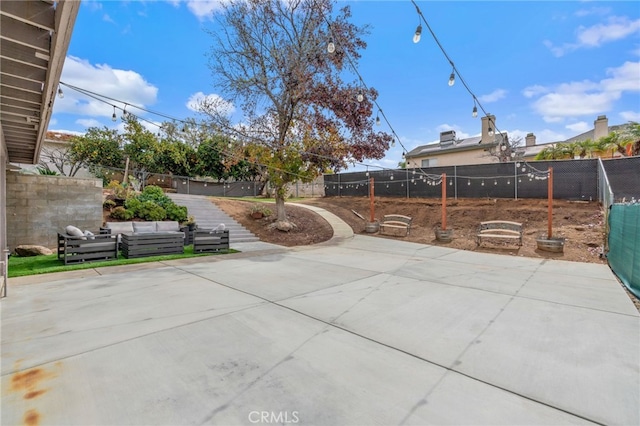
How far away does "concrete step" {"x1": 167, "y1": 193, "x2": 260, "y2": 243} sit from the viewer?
10.9 m

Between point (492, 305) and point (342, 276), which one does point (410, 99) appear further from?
point (492, 305)

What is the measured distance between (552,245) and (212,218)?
11.7 metres

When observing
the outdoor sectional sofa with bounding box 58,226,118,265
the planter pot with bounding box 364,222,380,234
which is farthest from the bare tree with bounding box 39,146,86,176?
the planter pot with bounding box 364,222,380,234

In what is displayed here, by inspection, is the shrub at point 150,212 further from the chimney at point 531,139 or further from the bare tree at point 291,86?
the chimney at point 531,139

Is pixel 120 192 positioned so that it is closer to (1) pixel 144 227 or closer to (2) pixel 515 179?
(1) pixel 144 227

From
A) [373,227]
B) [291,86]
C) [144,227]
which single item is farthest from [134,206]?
[373,227]

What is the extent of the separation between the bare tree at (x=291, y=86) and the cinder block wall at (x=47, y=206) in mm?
4837

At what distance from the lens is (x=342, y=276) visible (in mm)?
5691

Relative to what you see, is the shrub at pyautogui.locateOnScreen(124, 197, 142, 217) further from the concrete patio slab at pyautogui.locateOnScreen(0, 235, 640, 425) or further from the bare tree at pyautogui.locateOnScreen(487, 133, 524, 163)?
the bare tree at pyautogui.locateOnScreen(487, 133, 524, 163)

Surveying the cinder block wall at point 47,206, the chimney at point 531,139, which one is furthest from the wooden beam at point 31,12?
the chimney at point 531,139

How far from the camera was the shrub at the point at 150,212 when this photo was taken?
998cm

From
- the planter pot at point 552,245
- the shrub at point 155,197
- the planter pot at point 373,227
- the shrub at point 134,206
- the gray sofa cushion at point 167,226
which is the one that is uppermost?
the shrub at point 155,197

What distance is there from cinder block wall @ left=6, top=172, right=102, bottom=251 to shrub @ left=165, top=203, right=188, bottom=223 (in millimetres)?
1951

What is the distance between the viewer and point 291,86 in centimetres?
1041
